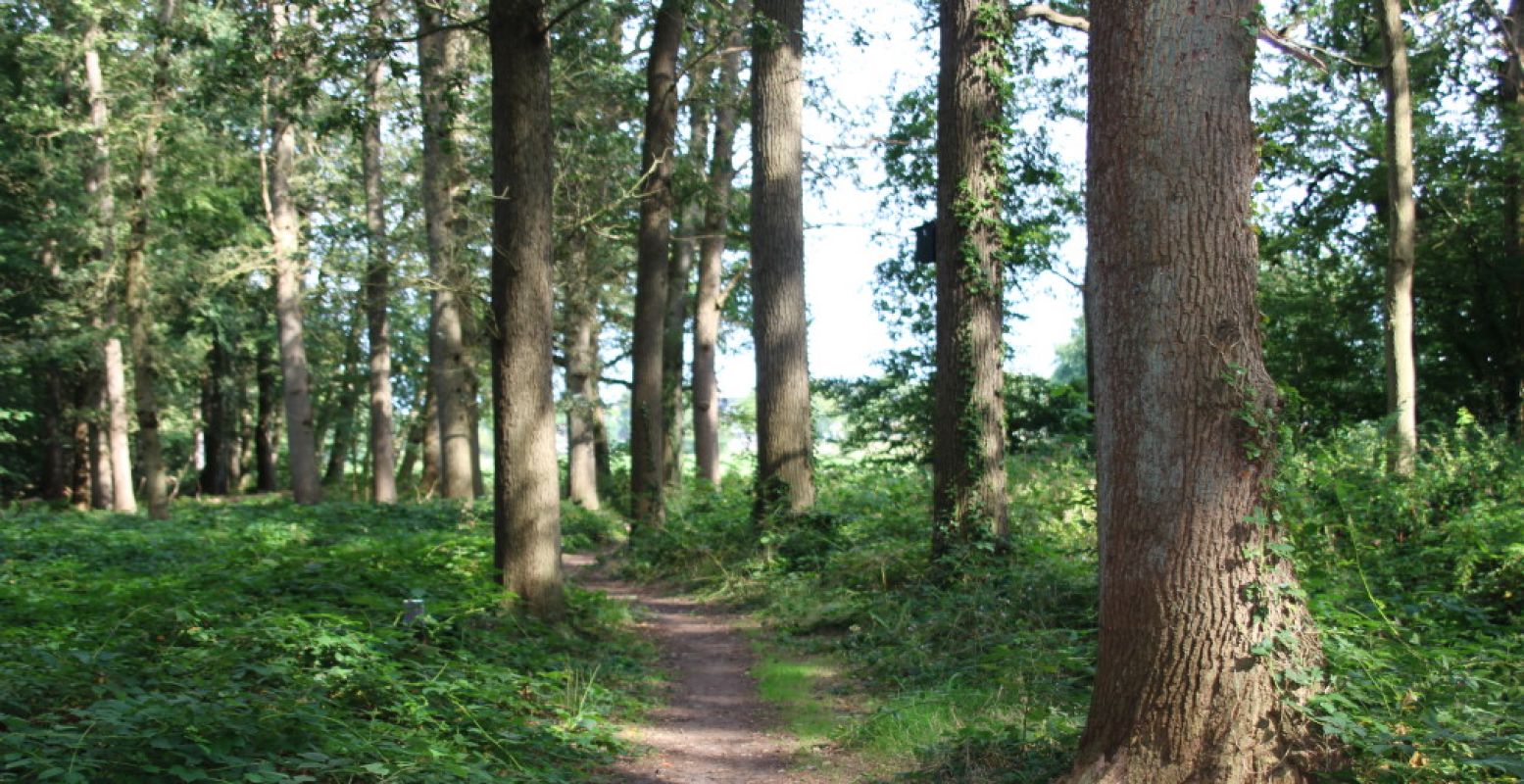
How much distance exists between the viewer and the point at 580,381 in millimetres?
22984

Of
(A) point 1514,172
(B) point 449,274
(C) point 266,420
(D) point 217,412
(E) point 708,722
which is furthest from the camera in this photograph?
(C) point 266,420

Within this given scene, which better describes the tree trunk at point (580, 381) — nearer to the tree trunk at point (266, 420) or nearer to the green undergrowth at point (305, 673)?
the green undergrowth at point (305, 673)

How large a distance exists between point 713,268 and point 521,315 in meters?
14.1

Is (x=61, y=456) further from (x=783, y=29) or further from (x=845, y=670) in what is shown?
(x=845, y=670)

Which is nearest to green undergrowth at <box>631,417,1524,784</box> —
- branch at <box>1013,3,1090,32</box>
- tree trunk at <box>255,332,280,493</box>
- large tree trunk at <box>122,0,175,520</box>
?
branch at <box>1013,3,1090,32</box>

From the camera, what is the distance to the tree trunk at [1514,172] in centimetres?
1584

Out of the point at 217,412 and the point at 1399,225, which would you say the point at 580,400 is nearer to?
the point at 1399,225

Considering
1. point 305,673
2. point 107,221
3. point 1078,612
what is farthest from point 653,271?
point 305,673

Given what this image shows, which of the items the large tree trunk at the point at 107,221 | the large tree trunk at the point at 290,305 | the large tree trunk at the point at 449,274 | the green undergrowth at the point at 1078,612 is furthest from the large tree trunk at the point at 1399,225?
the large tree trunk at the point at 107,221

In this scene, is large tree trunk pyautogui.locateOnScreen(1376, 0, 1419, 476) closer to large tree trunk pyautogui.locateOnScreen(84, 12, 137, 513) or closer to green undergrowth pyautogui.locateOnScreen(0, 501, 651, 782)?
green undergrowth pyautogui.locateOnScreen(0, 501, 651, 782)

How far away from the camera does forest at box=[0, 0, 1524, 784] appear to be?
13.7 feet

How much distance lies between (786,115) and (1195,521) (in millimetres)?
10315

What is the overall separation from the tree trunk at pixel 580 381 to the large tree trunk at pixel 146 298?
292 inches

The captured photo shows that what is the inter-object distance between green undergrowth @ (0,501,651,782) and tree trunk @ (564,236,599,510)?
1080 cm
